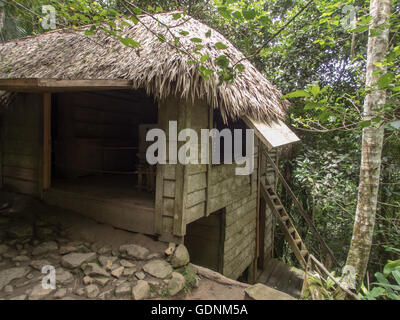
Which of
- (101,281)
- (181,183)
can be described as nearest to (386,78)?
(181,183)

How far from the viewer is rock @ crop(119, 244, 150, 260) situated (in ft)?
10.5

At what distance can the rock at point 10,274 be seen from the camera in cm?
265

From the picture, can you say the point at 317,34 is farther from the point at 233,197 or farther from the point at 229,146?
the point at 233,197

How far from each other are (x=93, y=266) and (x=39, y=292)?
0.57m

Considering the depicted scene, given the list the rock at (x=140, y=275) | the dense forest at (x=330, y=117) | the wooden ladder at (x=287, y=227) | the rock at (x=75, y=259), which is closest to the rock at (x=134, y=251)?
the rock at (x=140, y=275)

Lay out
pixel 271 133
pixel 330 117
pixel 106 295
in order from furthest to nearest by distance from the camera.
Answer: pixel 330 117 → pixel 271 133 → pixel 106 295

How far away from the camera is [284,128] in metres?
4.34

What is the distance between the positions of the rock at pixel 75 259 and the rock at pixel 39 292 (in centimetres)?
38

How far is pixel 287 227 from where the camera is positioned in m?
6.12

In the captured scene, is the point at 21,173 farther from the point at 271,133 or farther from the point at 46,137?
the point at 271,133

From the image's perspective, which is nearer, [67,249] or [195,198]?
[67,249]

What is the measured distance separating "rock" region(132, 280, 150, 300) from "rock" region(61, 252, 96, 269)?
2.52 feet

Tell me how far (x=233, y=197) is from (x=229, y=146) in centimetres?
106
